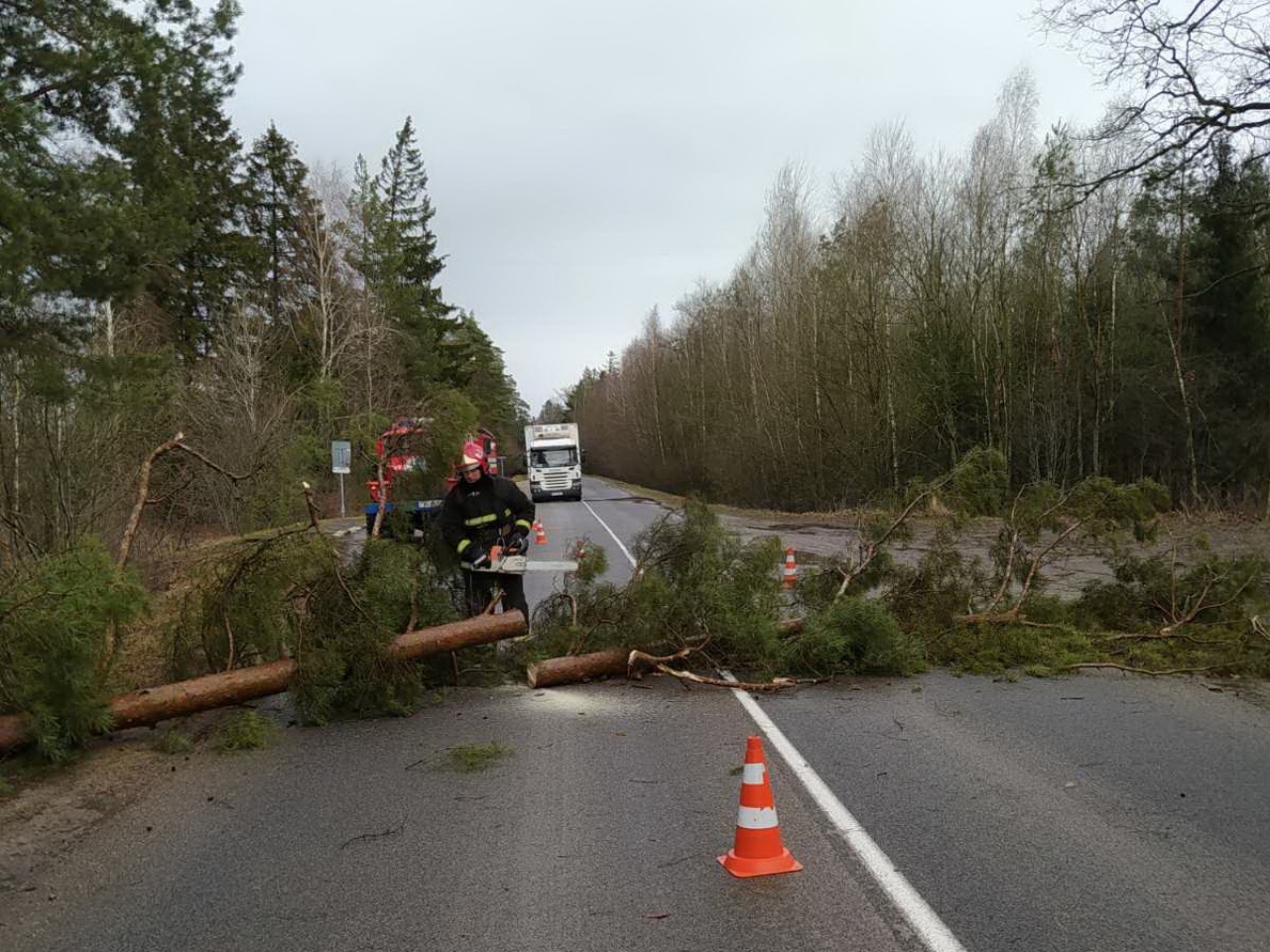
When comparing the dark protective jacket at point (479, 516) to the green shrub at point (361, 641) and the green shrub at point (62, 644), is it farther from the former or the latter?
the green shrub at point (62, 644)

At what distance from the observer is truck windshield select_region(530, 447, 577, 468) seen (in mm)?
44406

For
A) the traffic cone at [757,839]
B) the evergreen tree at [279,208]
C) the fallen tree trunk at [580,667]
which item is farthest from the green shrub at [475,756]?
the evergreen tree at [279,208]

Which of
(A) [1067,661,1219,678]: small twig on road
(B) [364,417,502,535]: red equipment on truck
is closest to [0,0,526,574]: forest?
(B) [364,417,502,535]: red equipment on truck

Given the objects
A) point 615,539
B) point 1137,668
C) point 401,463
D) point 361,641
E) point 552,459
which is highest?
point 552,459

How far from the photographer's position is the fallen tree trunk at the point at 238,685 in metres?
6.33

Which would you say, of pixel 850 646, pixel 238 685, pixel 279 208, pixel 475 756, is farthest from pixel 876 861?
pixel 279 208

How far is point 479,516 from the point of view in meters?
8.58

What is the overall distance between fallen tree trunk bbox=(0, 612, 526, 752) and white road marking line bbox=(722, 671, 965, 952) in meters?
2.60

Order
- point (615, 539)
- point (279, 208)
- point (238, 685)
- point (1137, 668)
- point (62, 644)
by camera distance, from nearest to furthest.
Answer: point (62, 644), point (238, 685), point (1137, 668), point (615, 539), point (279, 208)

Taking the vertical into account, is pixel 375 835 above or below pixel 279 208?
below

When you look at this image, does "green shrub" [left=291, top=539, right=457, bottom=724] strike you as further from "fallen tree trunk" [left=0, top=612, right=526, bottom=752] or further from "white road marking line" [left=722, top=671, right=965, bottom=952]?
"white road marking line" [left=722, top=671, right=965, bottom=952]

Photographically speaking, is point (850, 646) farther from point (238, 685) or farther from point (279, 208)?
point (279, 208)

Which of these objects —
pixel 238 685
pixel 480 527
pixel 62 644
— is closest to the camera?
pixel 62 644

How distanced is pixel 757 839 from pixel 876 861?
56cm
